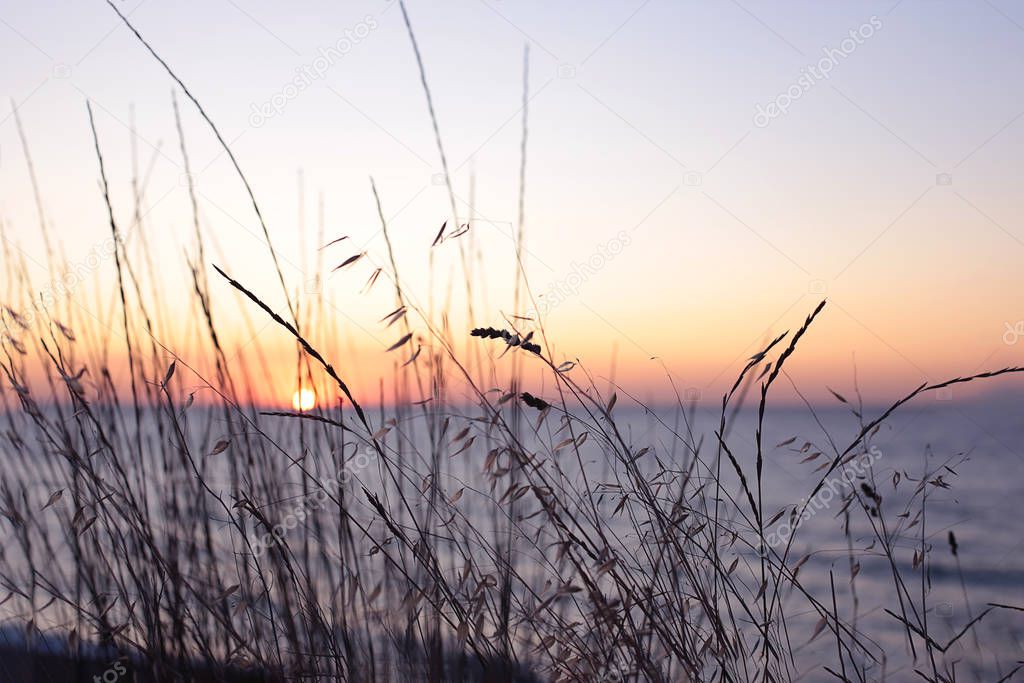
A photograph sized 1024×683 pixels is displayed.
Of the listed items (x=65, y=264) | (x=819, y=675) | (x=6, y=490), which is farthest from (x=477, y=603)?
(x=819, y=675)

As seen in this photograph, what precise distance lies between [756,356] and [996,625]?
8.42 ft

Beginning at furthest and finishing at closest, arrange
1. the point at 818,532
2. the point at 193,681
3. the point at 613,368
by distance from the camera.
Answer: the point at 818,532, the point at 613,368, the point at 193,681

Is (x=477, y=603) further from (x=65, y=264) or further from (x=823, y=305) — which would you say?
(x=65, y=264)

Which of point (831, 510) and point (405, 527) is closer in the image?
point (405, 527)

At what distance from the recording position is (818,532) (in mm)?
6883

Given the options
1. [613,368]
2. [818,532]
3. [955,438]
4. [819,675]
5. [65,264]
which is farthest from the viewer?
[955,438]

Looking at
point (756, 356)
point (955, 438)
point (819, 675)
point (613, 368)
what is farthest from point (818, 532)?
point (955, 438)

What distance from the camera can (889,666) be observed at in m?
3.10

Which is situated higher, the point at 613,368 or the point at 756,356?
the point at 613,368

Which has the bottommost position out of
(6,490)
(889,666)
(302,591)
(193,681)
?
(889,666)

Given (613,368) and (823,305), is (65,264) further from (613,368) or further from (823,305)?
(823,305)

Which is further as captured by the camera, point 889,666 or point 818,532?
point 818,532

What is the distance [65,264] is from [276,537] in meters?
1.25

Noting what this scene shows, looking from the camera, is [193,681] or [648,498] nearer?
[648,498]
